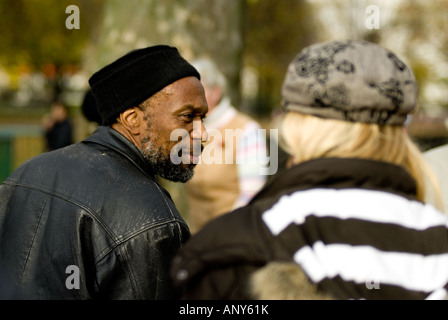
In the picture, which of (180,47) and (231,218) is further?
(180,47)

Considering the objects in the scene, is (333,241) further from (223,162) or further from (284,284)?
(223,162)

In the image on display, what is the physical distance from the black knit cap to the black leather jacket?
0.33m

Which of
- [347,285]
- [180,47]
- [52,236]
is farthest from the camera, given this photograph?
[180,47]

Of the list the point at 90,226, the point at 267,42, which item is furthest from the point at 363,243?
the point at 267,42

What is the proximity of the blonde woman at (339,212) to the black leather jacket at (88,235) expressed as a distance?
0.53 meters

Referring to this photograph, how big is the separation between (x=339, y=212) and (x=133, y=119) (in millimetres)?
1161

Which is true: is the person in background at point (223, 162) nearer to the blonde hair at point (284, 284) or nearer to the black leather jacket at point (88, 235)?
the black leather jacket at point (88, 235)

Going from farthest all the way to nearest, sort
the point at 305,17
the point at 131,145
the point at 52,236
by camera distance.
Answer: the point at 305,17 → the point at 131,145 → the point at 52,236

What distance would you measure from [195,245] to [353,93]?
1.94ft

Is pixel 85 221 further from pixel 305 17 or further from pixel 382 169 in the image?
pixel 305 17

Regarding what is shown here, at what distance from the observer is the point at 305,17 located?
114 feet

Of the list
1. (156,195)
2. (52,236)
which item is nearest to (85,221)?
(52,236)

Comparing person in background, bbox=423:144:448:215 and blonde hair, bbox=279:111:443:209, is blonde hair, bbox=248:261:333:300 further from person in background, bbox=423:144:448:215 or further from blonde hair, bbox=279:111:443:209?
person in background, bbox=423:144:448:215
